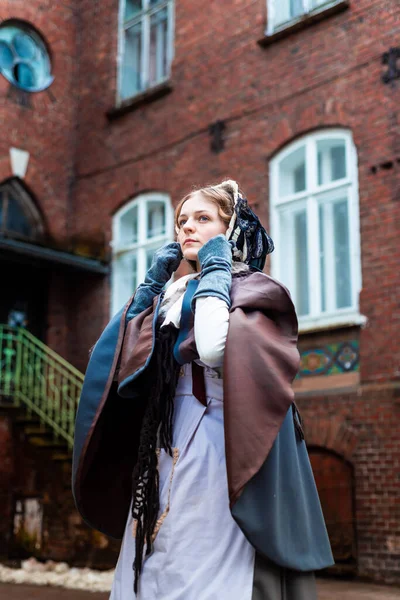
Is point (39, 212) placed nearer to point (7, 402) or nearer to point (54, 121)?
point (54, 121)

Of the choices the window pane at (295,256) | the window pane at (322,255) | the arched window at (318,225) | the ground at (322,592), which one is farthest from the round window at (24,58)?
the ground at (322,592)

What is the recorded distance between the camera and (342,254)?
855 cm

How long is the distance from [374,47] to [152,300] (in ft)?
22.6

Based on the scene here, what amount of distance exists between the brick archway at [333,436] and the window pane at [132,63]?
239 inches

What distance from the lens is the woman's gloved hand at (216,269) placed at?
2.20m

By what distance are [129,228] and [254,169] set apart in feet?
8.79

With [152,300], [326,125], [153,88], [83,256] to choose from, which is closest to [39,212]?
[83,256]

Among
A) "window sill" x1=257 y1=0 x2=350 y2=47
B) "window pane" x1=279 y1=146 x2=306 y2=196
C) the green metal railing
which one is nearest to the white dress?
"window pane" x1=279 y1=146 x2=306 y2=196

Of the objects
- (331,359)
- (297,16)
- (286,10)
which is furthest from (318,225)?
(286,10)

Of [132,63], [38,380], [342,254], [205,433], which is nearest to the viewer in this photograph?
[205,433]

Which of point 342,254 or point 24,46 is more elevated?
point 24,46

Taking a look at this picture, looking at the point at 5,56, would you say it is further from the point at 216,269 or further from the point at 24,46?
the point at 216,269

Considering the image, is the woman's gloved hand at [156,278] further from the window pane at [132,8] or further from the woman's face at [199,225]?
the window pane at [132,8]

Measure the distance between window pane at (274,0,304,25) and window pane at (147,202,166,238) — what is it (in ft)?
9.56
